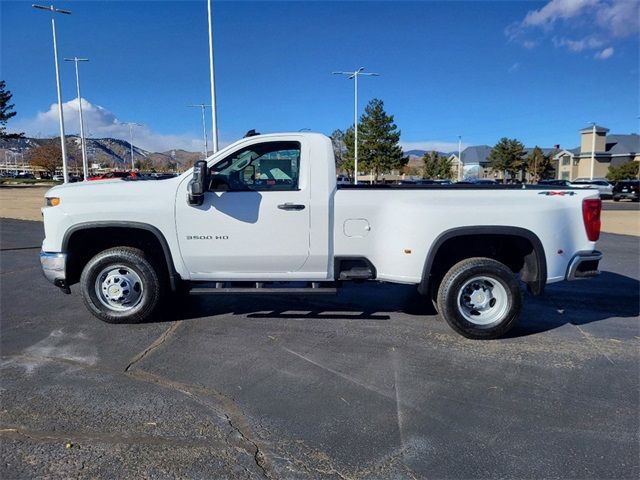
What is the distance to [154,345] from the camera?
475 cm

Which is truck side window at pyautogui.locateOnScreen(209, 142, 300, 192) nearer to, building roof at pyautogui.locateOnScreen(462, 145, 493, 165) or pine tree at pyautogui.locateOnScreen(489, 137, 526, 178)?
pine tree at pyautogui.locateOnScreen(489, 137, 526, 178)

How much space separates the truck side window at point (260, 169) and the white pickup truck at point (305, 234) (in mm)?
12

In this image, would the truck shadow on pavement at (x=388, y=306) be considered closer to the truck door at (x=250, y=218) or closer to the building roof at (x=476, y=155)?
the truck door at (x=250, y=218)

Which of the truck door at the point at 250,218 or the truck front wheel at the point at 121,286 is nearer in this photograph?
the truck door at the point at 250,218

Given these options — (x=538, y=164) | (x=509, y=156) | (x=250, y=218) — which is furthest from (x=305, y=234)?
(x=538, y=164)

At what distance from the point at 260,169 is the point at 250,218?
0.58 metres

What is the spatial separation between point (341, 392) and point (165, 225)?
2.59 m

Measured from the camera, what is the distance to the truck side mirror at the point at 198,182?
4789 mm

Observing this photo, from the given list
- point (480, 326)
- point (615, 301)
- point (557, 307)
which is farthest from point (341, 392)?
point (615, 301)

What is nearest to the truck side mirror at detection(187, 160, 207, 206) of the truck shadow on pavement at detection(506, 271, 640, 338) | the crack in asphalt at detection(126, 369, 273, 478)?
the crack in asphalt at detection(126, 369, 273, 478)

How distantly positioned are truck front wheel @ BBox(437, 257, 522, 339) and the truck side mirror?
267 cm

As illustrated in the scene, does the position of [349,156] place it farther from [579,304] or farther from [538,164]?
[579,304]

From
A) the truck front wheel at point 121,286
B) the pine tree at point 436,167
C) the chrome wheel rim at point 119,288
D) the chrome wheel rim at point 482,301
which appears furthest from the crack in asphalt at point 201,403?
the pine tree at point 436,167

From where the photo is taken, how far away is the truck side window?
5078mm
